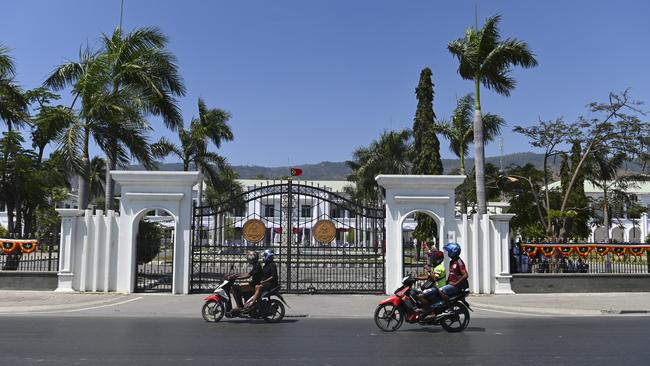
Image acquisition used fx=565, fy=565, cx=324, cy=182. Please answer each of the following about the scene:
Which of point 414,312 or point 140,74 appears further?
point 140,74

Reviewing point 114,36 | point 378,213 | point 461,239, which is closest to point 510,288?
point 461,239

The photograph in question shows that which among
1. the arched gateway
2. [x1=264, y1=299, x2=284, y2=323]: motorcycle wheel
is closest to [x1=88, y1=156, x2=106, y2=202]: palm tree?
the arched gateway

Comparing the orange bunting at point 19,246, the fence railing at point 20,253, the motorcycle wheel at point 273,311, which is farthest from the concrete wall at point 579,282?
the orange bunting at point 19,246

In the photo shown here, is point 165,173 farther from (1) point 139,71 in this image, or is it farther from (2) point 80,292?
(1) point 139,71

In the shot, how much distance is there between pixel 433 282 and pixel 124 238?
9852mm

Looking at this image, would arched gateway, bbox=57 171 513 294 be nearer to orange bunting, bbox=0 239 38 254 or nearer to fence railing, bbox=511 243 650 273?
fence railing, bbox=511 243 650 273

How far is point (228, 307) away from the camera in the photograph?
11867 mm

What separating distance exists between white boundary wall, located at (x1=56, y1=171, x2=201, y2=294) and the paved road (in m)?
4.22

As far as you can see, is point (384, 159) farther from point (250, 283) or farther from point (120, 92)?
point (250, 283)

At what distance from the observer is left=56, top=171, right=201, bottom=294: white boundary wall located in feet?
54.2

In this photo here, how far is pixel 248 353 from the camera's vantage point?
8.32 meters

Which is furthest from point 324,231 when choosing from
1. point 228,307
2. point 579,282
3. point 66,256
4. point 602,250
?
point 602,250

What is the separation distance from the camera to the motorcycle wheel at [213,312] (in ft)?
38.8

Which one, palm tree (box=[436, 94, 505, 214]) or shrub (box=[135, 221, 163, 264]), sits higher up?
palm tree (box=[436, 94, 505, 214])
